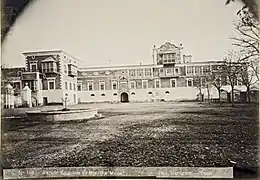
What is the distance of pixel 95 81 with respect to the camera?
2.31 meters

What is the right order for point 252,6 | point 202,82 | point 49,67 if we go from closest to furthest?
1. point 252,6
2. point 202,82
3. point 49,67

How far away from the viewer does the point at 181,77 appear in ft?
7.44

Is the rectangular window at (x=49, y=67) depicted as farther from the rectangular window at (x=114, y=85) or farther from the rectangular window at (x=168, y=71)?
the rectangular window at (x=168, y=71)

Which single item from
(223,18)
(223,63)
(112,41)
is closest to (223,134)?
(223,63)

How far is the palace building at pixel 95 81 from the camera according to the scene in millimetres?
2271

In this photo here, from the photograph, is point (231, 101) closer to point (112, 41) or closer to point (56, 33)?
point (112, 41)

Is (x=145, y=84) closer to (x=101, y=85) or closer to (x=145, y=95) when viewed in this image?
(x=145, y=95)

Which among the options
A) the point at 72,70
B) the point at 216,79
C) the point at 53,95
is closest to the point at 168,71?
the point at 216,79

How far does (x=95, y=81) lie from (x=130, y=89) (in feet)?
0.61

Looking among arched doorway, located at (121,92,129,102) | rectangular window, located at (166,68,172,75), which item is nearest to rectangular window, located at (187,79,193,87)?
rectangular window, located at (166,68,172,75)

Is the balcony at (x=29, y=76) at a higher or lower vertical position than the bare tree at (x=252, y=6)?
lower

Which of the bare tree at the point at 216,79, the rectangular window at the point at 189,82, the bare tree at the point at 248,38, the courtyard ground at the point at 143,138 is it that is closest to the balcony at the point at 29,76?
the courtyard ground at the point at 143,138

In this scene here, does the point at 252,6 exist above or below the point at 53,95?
above

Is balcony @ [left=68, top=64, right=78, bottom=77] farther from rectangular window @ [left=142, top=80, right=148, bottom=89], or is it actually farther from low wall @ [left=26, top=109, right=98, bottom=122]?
rectangular window @ [left=142, top=80, right=148, bottom=89]
